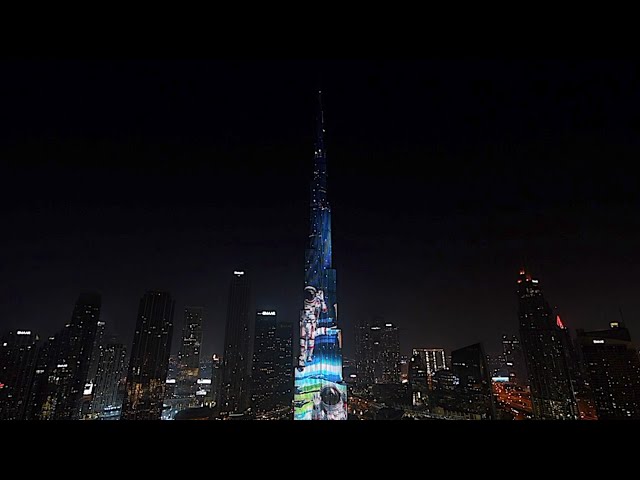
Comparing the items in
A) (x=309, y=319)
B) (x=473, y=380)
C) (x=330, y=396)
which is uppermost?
(x=309, y=319)

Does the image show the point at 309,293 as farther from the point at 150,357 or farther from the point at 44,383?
the point at 150,357

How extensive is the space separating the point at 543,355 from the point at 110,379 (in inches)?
1761

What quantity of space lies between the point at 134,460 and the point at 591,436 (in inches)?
59.1

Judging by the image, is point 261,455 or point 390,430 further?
point 390,430

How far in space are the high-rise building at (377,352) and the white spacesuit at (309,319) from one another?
77.7 ft

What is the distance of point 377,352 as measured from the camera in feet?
171

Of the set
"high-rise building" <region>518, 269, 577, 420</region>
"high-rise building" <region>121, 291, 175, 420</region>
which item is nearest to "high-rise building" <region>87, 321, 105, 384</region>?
"high-rise building" <region>121, 291, 175, 420</region>

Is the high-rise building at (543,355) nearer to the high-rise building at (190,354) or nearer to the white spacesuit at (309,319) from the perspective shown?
the white spacesuit at (309,319)

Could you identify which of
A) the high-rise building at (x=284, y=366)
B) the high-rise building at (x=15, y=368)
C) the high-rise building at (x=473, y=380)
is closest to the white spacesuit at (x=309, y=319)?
the high-rise building at (x=473, y=380)

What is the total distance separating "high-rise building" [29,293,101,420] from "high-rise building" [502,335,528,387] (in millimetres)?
44325

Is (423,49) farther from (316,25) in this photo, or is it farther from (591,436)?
(591,436)

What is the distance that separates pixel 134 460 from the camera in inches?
39.9

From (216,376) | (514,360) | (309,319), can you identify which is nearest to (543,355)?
(514,360)

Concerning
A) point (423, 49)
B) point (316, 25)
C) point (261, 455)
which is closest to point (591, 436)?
point (261, 455)
